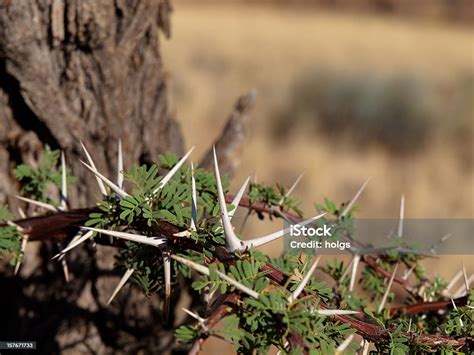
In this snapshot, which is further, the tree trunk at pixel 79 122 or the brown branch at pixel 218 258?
the tree trunk at pixel 79 122

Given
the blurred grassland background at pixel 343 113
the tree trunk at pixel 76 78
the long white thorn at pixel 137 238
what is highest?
the blurred grassland background at pixel 343 113

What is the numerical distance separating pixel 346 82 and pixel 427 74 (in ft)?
5.43

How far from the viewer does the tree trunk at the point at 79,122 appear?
6.62 feet

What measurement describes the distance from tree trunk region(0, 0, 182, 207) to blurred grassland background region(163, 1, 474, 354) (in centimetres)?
136

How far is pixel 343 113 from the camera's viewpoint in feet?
29.6

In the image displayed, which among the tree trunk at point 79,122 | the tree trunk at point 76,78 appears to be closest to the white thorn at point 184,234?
the tree trunk at point 76,78

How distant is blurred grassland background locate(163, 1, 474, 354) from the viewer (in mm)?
6723

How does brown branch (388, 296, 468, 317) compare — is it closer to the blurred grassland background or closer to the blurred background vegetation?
the blurred grassland background

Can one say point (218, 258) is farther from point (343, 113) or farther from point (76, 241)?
point (343, 113)

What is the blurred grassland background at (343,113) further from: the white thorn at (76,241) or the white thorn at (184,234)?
the white thorn at (184,234)

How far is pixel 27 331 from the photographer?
2.23 m

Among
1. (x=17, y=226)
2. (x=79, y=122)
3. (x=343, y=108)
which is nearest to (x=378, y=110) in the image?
(x=343, y=108)

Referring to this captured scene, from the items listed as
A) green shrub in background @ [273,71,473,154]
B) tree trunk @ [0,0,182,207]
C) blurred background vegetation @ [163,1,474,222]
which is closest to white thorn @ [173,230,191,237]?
tree trunk @ [0,0,182,207]

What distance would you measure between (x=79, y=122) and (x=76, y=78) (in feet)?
0.46
